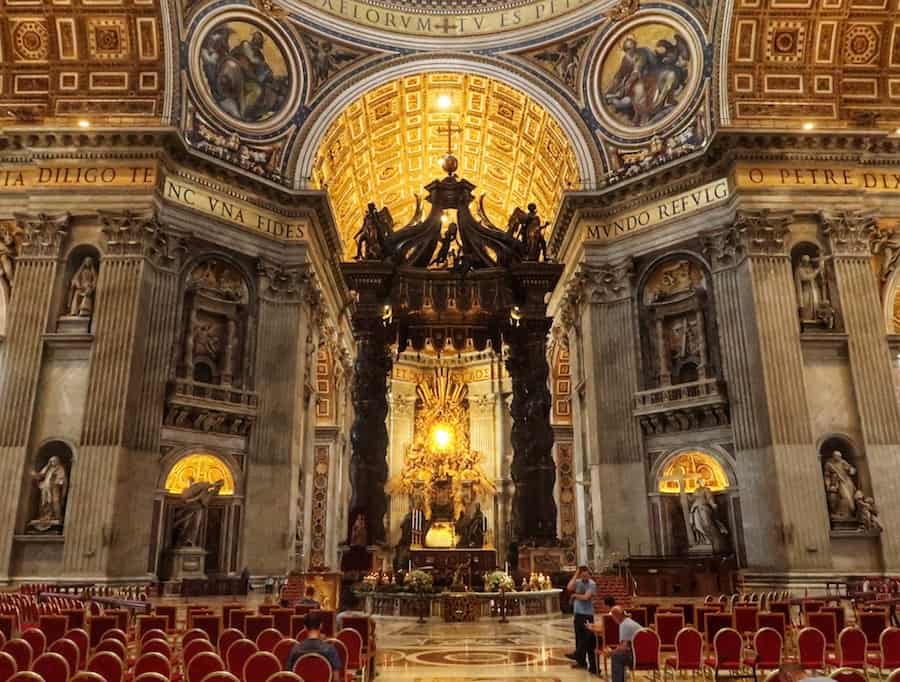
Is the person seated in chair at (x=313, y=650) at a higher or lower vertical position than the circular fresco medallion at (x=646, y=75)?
lower

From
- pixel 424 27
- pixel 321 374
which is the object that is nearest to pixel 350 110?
pixel 424 27

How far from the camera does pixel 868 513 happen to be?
564 inches

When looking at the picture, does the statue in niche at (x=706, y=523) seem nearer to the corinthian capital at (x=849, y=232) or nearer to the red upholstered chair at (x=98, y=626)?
the corinthian capital at (x=849, y=232)

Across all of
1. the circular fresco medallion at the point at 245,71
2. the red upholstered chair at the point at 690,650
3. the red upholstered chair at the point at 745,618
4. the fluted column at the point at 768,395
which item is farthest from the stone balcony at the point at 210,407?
the red upholstered chair at the point at 690,650

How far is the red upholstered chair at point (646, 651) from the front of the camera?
586 centimetres

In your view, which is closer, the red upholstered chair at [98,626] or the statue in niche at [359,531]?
the red upholstered chair at [98,626]

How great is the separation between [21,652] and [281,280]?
1413cm

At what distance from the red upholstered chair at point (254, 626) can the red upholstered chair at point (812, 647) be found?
455 cm

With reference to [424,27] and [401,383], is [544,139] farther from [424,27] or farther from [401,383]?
[401,383]

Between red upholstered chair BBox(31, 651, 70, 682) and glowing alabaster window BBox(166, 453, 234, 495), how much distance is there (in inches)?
485

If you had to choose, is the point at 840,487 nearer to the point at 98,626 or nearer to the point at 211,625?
the point at 211,625

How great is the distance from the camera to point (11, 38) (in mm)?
16500

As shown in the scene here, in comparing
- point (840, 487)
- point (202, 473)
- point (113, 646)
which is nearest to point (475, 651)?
point (113, 646)

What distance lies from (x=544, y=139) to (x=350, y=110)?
611cm
